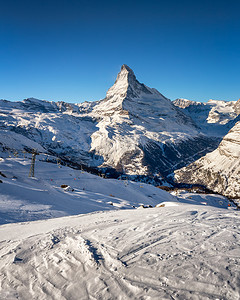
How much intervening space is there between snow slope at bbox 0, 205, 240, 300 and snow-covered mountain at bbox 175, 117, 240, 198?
413ft

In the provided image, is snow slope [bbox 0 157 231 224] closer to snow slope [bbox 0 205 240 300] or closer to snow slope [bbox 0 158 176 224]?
snow slope [bbox 0 158 176 224]

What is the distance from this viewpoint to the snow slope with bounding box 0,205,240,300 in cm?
451

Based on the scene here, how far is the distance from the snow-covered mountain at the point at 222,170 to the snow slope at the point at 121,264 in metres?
126

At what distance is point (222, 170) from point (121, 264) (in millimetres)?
151480

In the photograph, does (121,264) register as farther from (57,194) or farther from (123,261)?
(57,194)

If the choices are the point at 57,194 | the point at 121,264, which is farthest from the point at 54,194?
the point at 121,264

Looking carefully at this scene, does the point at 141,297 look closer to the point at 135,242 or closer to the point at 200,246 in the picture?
the point at 135,242

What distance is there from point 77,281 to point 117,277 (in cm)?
108

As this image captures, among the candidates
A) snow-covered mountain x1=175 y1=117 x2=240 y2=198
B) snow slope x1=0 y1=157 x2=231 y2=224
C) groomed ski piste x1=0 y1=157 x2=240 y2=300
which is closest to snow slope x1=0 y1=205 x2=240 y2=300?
groomed ski piste x1=0 y1=157 x2=240 y2=300

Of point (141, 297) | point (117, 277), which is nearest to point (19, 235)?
point (117, 277)

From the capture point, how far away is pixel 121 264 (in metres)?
5.62

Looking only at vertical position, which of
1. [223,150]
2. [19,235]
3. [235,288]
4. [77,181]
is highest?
[223,150]

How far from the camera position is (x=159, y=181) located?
150 metres

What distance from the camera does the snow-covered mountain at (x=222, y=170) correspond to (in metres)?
123
